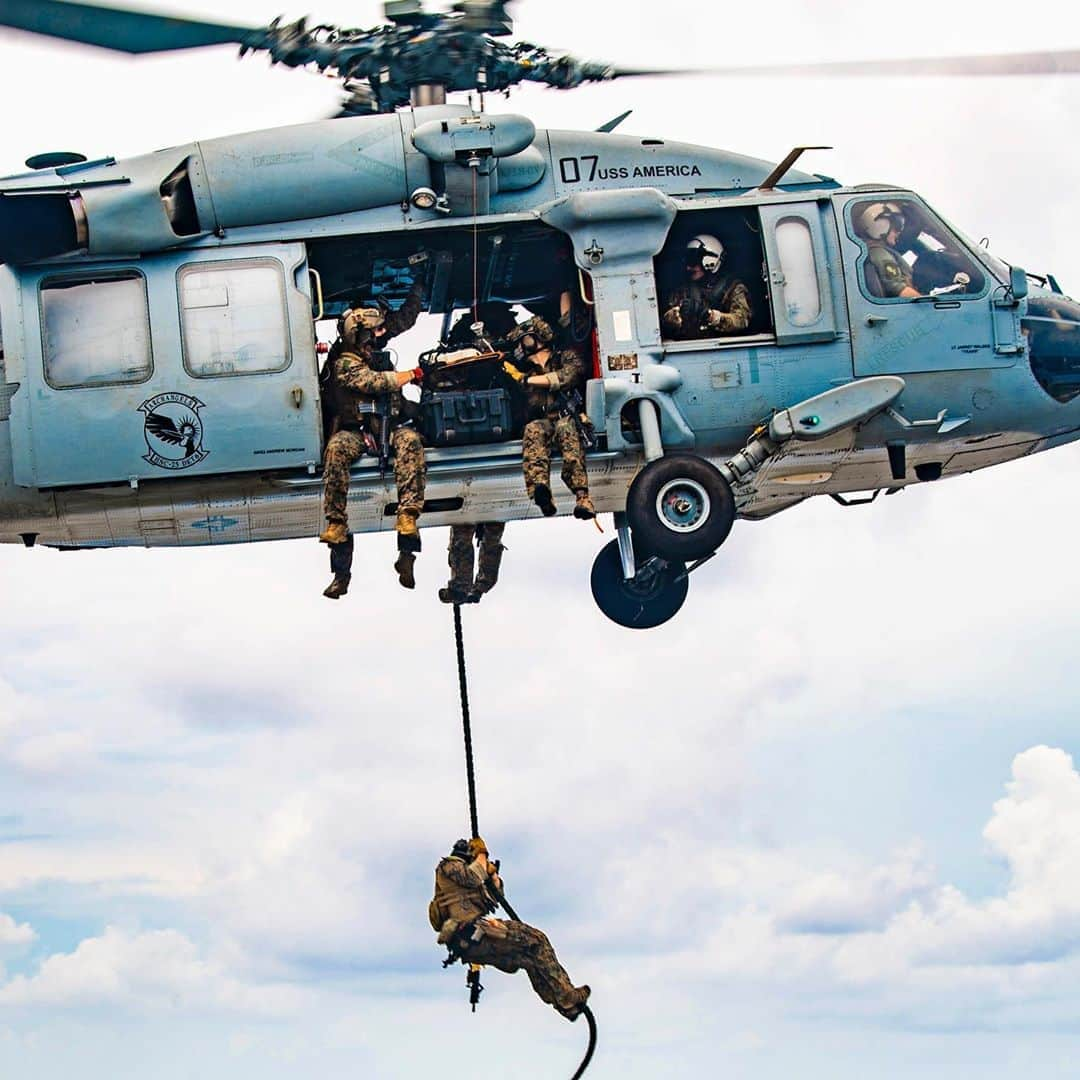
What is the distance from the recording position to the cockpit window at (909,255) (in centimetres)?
1659

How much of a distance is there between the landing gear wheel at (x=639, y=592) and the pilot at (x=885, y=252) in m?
2.63

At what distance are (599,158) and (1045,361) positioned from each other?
309cm

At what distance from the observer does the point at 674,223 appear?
16562 mm

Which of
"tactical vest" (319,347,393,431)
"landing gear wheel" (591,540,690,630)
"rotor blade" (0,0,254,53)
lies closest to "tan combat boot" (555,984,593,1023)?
"landing gear wheel" (591,540,690,630)

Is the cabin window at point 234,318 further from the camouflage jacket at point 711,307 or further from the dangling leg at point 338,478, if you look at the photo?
the camouflage jacket at point 711,307

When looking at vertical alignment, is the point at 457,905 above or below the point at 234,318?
below

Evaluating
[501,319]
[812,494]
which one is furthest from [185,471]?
[812,494]

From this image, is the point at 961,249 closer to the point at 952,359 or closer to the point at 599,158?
the point at 952,359

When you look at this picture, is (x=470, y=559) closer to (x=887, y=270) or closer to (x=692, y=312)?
(x=692, y=312)

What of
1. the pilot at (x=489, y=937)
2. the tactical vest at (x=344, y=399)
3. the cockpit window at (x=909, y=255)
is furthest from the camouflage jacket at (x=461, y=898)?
the cockpit window at (x=909, y=255)

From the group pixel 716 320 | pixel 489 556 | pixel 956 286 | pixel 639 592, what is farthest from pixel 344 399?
pixel 956 286

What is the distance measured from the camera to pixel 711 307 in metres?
16.6

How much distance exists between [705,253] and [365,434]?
7.95ft

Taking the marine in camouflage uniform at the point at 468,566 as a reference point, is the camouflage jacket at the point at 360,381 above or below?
above
